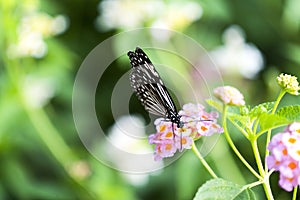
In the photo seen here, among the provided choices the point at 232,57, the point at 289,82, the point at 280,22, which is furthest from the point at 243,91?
the point at 289,82

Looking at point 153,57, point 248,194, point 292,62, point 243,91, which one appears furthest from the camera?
point 292,62

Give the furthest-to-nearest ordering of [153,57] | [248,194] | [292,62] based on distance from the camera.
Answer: [292,62], [153,57], [248,194]

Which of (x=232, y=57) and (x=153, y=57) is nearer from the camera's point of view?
(x=153, y=57)

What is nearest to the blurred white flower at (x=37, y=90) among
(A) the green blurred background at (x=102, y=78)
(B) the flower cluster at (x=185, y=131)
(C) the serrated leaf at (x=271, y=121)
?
(A) the green blurred background at (x=102, y=78)

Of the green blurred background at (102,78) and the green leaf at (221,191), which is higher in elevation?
the green blurred background at (102,78)

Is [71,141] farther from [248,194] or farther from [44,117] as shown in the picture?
[248,194]

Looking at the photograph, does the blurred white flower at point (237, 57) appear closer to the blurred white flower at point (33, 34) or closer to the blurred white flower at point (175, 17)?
the blurred white flower at point (175, 17)

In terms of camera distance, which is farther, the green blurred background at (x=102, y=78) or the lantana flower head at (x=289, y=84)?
the green blurred background at (x=102, y=78)

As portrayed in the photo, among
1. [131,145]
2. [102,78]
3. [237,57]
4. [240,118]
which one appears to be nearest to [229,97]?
[240,118]

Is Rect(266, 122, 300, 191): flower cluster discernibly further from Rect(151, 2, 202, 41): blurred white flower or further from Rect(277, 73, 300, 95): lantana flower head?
Rect(151, 2, 202, 41): blurred white flower
